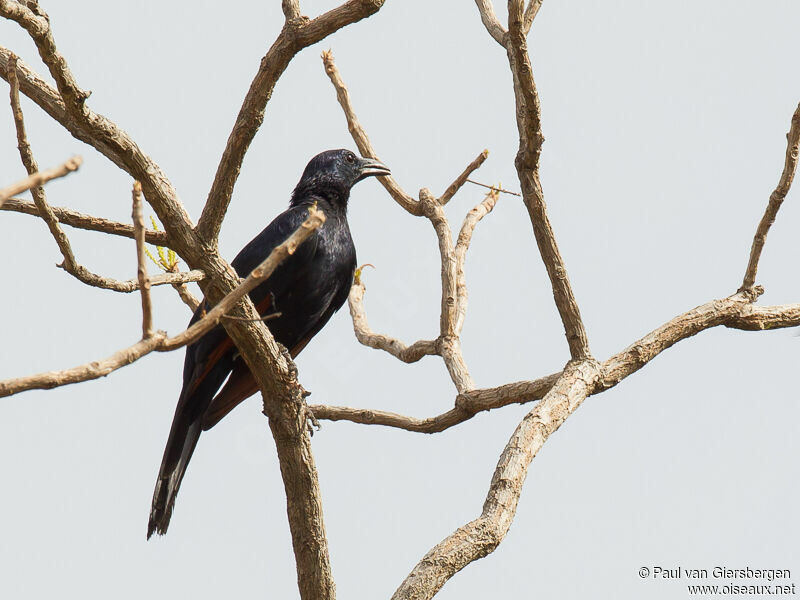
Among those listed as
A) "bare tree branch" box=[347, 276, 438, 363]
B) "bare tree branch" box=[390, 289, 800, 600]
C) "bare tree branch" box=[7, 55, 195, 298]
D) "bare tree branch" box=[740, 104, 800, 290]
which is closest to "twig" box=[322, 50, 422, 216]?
"bare tree branch" box=[347, 276, 438, 363]

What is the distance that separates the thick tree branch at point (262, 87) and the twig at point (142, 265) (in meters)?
1.26

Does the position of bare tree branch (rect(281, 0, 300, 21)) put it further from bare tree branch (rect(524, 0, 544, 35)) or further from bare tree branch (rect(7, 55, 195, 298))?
bare tree branch (rect(524, 0, 544, 35))

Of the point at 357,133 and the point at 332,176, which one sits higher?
the point at 357,133

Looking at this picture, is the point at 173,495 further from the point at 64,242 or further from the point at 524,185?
the point at 524,185

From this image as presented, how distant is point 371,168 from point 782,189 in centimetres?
259

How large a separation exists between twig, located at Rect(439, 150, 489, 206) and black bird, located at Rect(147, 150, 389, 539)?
1123 millimetres

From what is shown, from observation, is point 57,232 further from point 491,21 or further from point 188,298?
point 491,21

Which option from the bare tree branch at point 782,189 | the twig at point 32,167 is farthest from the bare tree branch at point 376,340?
the twig at point 32,167

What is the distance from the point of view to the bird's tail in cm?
446

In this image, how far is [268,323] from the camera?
15.6 feet

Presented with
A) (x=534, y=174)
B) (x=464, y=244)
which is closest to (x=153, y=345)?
(x=534, y=174)

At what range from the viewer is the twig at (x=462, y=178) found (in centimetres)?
574

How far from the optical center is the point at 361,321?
20.7 feet

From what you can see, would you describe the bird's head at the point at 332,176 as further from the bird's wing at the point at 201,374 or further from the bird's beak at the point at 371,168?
the bird's wing at the point at 201,374
